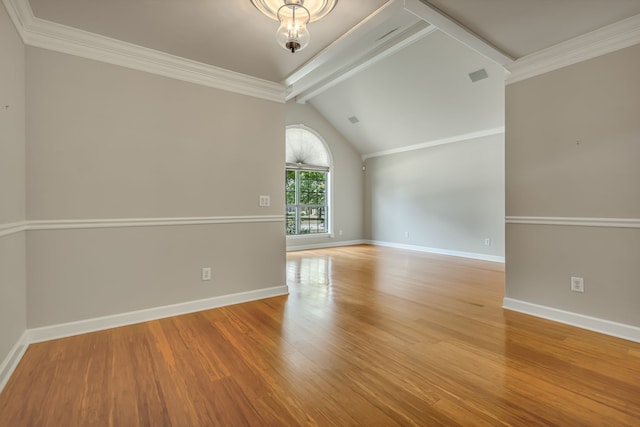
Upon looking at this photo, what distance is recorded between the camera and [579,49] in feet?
8.27

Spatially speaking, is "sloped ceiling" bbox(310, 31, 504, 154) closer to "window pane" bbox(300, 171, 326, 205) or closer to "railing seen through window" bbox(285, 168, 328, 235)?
"window pane" bbox(300, 171, 326, 205)

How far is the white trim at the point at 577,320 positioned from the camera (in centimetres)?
232

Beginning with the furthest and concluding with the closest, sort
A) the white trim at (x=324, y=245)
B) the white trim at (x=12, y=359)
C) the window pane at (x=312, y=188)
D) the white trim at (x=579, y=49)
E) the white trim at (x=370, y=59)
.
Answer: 1. the window pane at (x=312, y=188)
2. the white trim at (x=324, y=245)
3. the white trim at (x=370, y=59)
4. the white trim at (x=579, y=49)
5. the white trim at (x=12, y=359)

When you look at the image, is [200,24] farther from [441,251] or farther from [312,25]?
[441,251]

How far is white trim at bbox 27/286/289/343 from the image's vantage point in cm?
230

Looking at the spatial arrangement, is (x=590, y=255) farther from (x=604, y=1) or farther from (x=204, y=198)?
(x=204, y=198)

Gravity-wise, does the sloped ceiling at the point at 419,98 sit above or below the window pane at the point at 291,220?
above

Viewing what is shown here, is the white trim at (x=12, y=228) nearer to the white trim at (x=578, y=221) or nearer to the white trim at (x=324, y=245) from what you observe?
the white trim at (x=578, y=221)

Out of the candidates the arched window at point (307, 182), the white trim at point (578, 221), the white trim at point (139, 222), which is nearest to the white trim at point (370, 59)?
the arched window at point (307, 182)

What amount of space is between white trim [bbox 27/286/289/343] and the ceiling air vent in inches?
171

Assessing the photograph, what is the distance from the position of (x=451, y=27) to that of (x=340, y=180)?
18.6ft

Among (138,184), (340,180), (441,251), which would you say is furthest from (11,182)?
(441,251)

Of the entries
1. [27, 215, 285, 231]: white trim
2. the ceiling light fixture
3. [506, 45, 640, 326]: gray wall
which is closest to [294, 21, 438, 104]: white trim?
[506, 45, 640, 326]: gray wall

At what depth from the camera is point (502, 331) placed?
2469 millimetres
